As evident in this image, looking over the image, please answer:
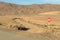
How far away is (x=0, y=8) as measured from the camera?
121500 millimetres

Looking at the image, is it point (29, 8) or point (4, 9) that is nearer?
point (4, 9)

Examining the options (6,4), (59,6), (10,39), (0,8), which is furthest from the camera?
(59,6)

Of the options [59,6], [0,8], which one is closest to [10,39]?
[0,8]

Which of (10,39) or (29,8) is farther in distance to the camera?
(29,8)

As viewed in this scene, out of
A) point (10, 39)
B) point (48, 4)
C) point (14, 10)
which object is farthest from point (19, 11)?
point (10, 39)

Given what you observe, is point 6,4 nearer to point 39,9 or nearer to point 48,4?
point 39,9

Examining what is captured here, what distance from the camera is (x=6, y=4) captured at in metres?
Result: 130

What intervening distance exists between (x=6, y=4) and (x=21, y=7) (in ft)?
28.9

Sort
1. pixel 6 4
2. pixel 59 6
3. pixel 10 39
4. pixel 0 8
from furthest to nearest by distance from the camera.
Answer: pixel 59 6
pixel 6 4
pixel 0 8
pixel 10 39

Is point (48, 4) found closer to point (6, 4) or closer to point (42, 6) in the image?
point (42, 6)

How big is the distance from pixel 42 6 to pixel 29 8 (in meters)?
11.1

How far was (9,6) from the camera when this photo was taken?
12744cm

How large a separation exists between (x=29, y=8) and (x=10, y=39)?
119312mm

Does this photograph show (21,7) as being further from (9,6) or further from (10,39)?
(10,39)
